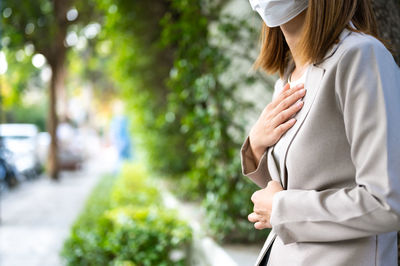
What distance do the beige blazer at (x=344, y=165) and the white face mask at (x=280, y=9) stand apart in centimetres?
15

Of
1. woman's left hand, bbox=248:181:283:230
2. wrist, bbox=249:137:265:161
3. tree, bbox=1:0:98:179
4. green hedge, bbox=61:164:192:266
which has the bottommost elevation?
green hedge, bbox=61:164:192:266

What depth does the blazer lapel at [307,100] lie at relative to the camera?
1169 millimetres

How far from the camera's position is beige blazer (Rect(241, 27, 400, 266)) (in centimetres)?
100

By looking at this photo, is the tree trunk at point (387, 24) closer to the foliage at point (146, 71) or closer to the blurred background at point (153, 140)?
the blurred background at point (153, 140)

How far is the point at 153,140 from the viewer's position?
8.00 metres

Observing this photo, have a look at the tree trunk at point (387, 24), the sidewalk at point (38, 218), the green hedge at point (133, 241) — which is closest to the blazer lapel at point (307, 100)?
the tree trunk at point (387, 24)

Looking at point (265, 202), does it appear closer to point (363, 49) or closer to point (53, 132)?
point (363, 49)

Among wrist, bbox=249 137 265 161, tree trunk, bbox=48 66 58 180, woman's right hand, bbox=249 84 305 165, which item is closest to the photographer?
woman's right hand, bbox=249 84 305 165

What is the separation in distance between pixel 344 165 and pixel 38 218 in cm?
904

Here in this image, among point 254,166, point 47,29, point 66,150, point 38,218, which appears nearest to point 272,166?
point 254,166

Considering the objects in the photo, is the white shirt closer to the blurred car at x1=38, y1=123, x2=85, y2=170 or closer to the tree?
the tree


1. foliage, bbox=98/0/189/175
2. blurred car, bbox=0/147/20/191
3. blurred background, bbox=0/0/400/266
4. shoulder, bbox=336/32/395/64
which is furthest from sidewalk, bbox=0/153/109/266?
shoulder, bbox=336/32/395/64

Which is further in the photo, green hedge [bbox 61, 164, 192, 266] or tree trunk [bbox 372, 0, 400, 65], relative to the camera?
green hedge [bbox 61, 164, 192, 266]

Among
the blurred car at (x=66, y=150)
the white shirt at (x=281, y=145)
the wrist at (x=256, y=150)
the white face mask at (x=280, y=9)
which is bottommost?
the blurred car at (x=66, y=150)
